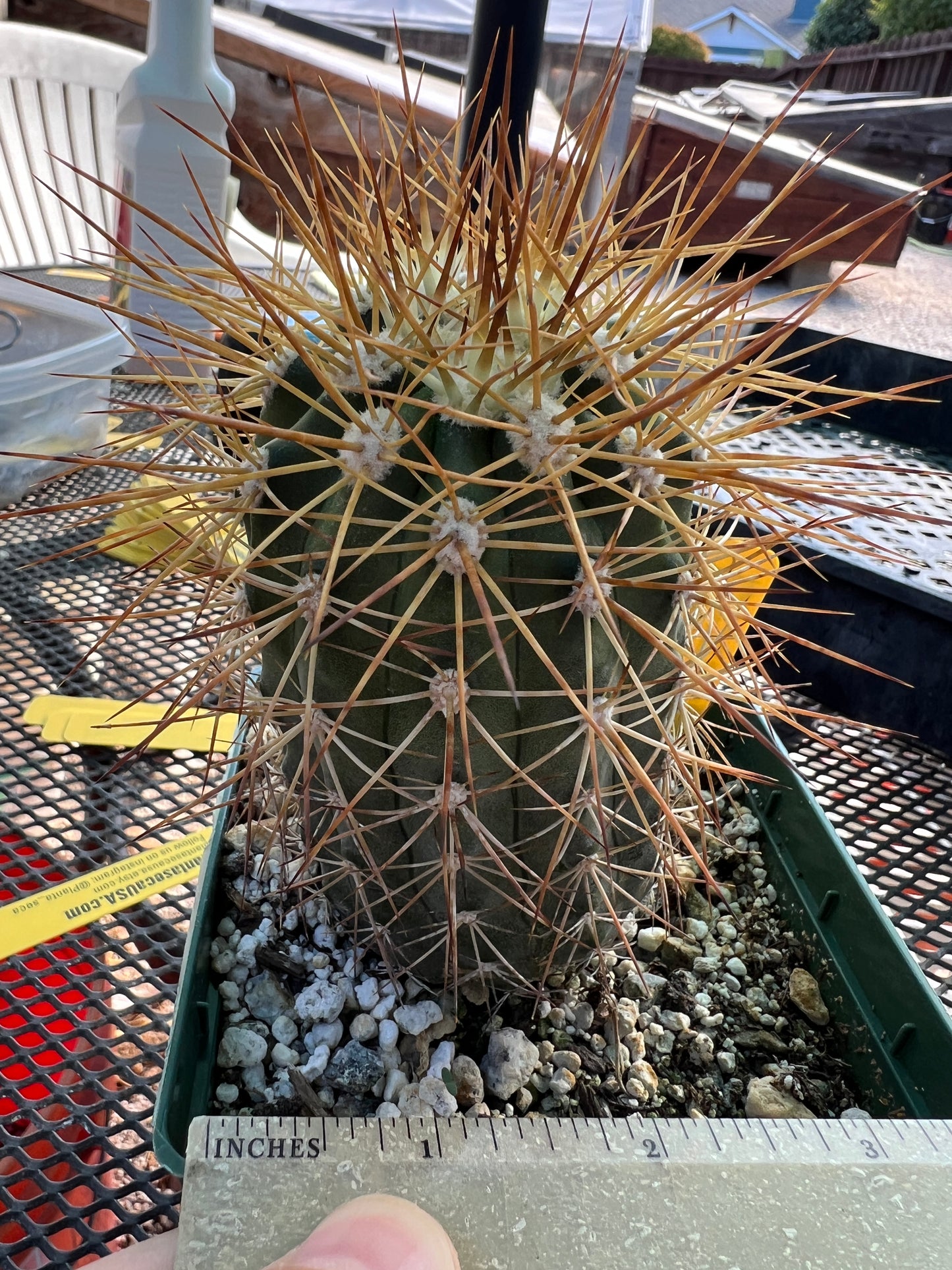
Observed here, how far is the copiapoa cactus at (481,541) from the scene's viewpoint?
0.33m

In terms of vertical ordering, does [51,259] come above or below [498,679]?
below

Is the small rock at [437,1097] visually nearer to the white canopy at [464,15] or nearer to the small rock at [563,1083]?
the small rock at [563,1083]

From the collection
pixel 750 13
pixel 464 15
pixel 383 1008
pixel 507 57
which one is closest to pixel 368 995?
pixel 383 1008

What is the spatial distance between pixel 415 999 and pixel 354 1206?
165 millimetres

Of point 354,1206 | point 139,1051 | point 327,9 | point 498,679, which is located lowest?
point 139,1051

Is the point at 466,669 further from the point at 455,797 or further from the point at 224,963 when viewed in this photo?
the point at 224,963

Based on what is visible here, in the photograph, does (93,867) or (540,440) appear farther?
(93,867)

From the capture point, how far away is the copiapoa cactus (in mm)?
328

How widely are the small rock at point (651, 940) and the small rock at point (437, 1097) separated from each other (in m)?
0.14

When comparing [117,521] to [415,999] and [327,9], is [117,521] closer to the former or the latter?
[415,999]

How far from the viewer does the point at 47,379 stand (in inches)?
33.2

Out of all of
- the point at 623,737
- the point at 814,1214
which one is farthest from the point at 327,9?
the point at 814,1214

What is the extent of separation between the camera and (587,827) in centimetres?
39

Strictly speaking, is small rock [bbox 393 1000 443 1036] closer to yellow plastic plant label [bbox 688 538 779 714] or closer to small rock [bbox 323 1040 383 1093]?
small rock [bbox 323 1040 383 1093]
